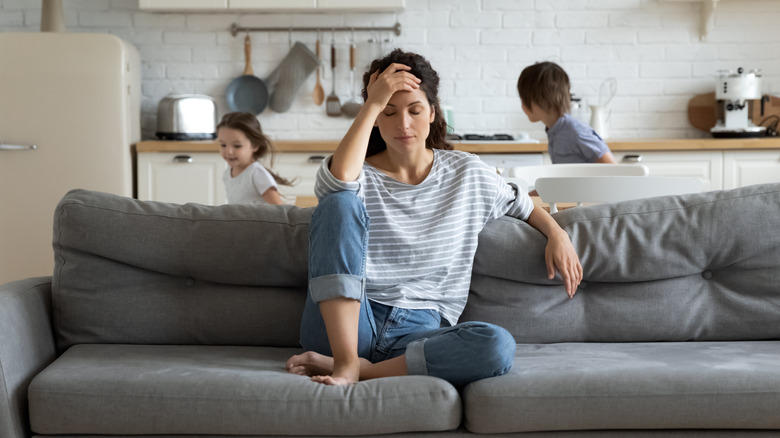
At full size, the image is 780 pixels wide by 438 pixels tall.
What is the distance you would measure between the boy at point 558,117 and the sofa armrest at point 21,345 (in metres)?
2.03

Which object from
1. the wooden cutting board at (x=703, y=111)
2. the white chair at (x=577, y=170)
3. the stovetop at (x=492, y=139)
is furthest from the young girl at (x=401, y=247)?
the wooden cutting board at (x=703, y=111)

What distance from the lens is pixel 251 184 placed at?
11.1 feet

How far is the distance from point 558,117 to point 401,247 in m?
1.63

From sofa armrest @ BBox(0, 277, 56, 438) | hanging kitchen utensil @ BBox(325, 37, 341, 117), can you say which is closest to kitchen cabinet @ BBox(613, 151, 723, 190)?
hanging kitchen utensil @ BBox(325, 37, 341, 117)

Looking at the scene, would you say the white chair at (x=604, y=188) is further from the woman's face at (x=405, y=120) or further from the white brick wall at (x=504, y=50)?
the white brick wall at (x=504, y=50)

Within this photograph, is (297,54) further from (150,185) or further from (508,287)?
(508,287)

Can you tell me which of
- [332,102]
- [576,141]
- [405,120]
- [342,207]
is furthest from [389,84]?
[332,102]

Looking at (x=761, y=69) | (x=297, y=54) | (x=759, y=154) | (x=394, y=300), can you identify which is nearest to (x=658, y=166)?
(x=759, y=154)

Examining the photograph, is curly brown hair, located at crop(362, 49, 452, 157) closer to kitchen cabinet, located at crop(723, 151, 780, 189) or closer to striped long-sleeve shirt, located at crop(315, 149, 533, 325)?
striped long-sleeve shirt, located at crop(315, 149, 533, 325)

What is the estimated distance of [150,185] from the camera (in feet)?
14.0

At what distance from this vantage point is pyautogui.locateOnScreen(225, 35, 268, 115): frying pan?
4.73 m

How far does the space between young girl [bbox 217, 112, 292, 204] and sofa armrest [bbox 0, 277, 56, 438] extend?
1375 millimetres

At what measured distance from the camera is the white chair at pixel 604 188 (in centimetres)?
246

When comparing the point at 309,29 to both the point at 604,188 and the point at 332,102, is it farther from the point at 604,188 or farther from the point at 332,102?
the point at 604,188
